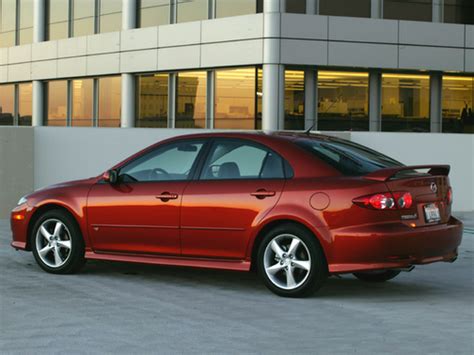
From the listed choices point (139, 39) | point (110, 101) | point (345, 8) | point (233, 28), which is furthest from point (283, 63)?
point (110, 101)

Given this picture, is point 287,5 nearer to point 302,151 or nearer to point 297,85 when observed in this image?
point 297,85

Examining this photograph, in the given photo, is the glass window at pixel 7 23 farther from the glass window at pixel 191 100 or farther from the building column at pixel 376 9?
the building column at pixel 376 9

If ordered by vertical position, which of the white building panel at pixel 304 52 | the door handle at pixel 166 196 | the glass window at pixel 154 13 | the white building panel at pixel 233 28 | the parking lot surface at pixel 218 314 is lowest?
the parking lot surface at pixel 218 314

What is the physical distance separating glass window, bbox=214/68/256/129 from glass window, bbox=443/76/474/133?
7303mm

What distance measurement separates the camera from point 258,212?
292 inches

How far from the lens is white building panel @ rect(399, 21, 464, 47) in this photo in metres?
29.8

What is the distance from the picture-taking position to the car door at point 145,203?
7.94 metres

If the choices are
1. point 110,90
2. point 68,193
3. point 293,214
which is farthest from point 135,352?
point 110,90

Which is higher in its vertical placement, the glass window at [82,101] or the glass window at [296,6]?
the glass window at [296,6]

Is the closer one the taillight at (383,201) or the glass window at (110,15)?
the taillight at (383,201)

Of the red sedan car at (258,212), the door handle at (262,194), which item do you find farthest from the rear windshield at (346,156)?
the door handle at (262,194)

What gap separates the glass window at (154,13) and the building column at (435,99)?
9916mm

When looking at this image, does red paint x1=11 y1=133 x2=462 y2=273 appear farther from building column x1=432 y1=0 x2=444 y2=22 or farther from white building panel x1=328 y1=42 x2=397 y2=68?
building column x1=432 y1=0 x2=444 y2=22

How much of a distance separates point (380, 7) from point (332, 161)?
77.5 ft
